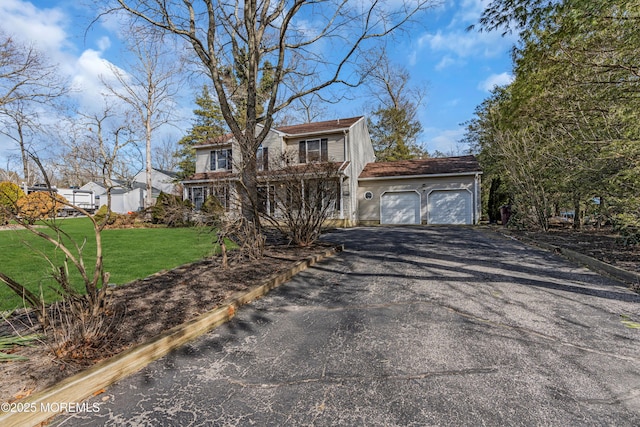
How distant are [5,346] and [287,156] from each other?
594 centimetres

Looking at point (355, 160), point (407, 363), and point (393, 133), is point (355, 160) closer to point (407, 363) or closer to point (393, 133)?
point (393, 133)

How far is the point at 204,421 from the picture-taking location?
196cm

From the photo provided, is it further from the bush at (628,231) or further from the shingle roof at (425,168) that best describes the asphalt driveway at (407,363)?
the shingle roof at (425,168)

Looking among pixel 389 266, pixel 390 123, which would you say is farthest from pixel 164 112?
pixel 389 266

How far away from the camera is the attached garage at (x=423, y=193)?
53.6ft

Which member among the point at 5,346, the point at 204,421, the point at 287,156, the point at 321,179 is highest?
the point at 287,156

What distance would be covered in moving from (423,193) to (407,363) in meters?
15.5

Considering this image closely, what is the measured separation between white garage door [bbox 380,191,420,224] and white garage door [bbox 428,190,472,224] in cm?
80

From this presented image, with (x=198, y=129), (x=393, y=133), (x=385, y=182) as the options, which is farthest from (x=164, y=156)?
(x=385, y=182)

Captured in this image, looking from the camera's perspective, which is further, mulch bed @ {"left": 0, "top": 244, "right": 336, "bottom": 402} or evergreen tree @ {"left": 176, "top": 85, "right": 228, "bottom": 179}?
evergreen tree @ {"left": 176, "top": 85, "right": 228, "bottom": 179}

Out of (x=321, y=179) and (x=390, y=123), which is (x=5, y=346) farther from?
(x=390, y=123)

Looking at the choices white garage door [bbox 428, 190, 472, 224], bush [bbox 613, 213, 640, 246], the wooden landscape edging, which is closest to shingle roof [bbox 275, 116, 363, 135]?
white garage door [bbox 428, 190, 472, 224]

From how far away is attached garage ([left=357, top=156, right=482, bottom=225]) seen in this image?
53.6ft

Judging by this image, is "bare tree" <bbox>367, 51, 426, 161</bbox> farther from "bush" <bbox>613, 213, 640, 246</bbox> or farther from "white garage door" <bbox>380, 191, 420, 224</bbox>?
"bush" <bbox>613, 213, 640, 246</bbox>
